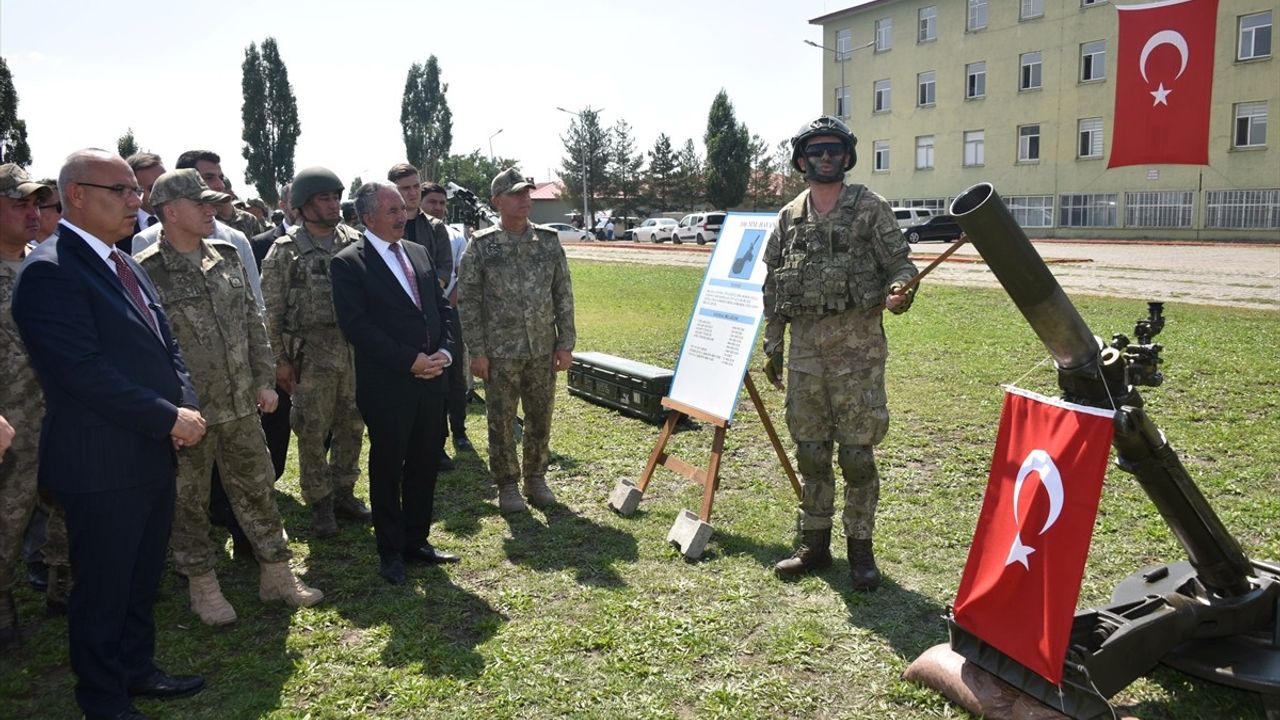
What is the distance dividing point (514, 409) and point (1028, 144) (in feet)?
138

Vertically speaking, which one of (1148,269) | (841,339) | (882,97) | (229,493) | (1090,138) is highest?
(882,97)

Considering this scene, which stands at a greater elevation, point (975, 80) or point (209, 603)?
point (975, 80)

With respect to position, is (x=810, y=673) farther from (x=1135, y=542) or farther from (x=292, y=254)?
(x=292, y=254)

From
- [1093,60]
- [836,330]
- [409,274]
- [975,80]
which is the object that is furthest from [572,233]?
[836,330]

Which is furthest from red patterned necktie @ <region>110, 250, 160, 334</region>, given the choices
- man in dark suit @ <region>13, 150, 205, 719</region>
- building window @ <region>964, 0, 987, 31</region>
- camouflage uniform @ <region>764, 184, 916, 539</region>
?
building window @ <region>964, 0, 987, 31</region>

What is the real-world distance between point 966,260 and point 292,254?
22.6m

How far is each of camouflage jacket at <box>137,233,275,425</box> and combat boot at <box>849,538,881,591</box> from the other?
3090 millimetres

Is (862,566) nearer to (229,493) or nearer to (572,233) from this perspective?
(229,493)

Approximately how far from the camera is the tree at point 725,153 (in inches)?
2207

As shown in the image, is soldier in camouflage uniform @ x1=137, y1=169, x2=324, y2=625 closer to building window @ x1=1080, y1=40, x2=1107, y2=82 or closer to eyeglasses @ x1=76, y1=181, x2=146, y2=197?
eyeglasses @ x1=76, y1=181, x2=146, y2=197

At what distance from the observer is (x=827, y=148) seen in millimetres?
4461

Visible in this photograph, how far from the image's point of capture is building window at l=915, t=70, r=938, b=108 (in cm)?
4544

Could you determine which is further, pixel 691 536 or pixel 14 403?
pixel 691 536

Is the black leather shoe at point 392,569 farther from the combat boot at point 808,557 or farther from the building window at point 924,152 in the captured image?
the building window at point 924,152
